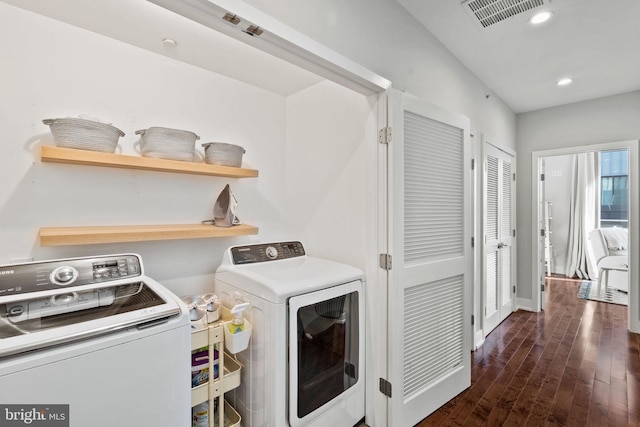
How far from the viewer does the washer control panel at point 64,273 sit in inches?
47.5

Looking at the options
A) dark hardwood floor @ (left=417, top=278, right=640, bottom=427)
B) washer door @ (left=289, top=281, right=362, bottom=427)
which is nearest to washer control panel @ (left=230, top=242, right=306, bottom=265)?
washer door @ (left=289, top=281, right=362, bottom=427)

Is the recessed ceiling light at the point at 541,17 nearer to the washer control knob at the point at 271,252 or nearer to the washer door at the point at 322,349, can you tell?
the washer door at the point at 322,349

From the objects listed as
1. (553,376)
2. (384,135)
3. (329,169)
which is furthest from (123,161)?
(553,376)

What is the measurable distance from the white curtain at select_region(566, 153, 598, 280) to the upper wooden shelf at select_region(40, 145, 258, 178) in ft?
21.1

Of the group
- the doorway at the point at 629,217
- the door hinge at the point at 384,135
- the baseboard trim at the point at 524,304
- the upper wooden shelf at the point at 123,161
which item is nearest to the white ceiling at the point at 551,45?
the doorway at the point at 629,217

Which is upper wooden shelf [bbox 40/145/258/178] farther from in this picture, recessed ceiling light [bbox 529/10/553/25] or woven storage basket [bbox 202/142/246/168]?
recessed ceiling light [bbox 529/10/553/25]

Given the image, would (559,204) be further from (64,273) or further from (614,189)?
(64,273)

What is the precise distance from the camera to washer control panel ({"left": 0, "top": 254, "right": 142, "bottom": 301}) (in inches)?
47.5

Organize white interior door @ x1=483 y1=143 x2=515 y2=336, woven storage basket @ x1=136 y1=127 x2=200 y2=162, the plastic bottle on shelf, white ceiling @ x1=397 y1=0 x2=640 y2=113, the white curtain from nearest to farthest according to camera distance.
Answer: the plastic bottle on shelf
woven storage basket @ x1=136 y1=127 x2=200 y2=162
white ceiling @ x1=397 y1=0 x2=640 y2=113
white interior door @ x1=483 y1=143 x2=515 y2=336
the white curtain

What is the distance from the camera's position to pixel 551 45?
2453 millimetres

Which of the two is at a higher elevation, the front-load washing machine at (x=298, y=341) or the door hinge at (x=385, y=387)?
the front-load washing machine at (x=298, y=341)

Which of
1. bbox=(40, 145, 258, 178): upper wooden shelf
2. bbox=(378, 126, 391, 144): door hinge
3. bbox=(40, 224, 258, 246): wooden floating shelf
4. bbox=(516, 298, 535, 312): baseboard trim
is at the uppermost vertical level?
bbox=(378, 126, 391, 144): door hinge

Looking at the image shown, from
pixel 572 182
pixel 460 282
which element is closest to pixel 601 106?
pixel 572 182

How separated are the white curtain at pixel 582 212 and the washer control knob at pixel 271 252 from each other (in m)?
6.19
